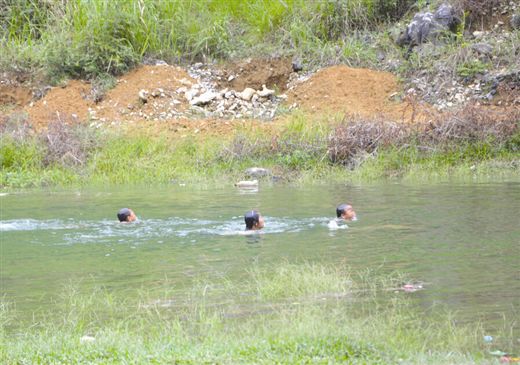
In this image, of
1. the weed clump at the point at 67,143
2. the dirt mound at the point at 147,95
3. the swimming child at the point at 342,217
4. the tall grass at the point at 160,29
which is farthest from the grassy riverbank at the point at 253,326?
the tall grass at the point at 160,29

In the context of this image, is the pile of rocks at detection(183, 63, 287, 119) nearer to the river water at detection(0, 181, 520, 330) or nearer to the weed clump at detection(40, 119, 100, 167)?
Answer: the weed clump at detection(40, 119, 100, 167)

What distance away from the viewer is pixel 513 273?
29.2 ft

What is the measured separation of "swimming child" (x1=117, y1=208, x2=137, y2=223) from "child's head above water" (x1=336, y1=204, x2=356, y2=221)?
2.78m

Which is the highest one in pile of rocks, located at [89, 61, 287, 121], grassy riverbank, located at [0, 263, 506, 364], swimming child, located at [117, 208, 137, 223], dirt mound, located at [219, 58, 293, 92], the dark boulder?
the dark boulder

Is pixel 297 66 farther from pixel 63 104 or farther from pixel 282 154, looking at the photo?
pixel 63 104

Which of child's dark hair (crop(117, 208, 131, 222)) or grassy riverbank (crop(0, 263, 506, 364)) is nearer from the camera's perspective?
grassy riverbank (crop(0, 263, 506, 364))

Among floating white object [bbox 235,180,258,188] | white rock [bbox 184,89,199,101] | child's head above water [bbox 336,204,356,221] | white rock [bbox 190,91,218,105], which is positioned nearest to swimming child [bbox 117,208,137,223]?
child's head above water [bbox 336,204,356,221]

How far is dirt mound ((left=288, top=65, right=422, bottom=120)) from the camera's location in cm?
2202

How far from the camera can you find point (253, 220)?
40.0 feet

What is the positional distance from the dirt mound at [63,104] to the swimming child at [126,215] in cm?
922

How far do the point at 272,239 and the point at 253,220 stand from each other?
0.37 metres

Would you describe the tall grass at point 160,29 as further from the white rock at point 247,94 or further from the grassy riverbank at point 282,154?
the grassy riverbank at point 282,154

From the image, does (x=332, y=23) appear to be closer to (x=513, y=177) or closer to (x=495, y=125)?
(x=495, y=125)

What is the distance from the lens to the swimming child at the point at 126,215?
42.5ft
